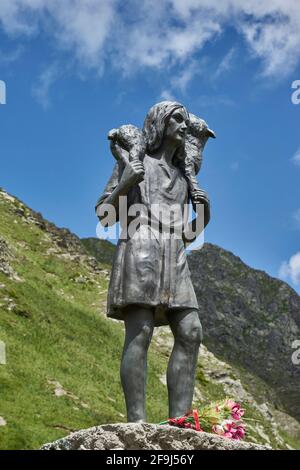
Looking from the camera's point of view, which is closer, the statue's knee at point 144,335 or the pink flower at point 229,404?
the pink flower at point 229,404

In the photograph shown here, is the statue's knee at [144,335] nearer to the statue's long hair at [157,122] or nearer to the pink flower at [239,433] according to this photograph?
the pink flower at [239,433]

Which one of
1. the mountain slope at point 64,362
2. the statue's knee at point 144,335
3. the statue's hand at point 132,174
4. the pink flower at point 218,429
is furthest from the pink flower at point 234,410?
the mountain slope at point 64,362

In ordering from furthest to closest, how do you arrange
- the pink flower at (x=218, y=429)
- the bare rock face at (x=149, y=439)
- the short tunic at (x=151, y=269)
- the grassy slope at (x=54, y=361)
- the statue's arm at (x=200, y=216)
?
the grassy slope at (x=54, y=361) → the statue's arm at (x=200, y=216) → the short tunic at (x=151, y=269) → the pink flower at (x=218, y=429) → the bare rock face at (x=149, y=439)

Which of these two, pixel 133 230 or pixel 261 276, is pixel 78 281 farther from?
pixel 261 276

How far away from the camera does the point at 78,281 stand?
44.0 m

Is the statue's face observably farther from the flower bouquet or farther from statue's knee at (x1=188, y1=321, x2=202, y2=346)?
the flower bouquet

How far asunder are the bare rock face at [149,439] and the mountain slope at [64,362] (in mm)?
6789

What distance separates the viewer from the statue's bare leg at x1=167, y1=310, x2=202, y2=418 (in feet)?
23.5

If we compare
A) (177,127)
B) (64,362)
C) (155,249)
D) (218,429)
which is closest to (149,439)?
(218,429)

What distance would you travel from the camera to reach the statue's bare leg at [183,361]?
23.5ft

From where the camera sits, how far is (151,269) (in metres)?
7.38

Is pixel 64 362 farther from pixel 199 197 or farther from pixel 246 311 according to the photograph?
pixel 246 311

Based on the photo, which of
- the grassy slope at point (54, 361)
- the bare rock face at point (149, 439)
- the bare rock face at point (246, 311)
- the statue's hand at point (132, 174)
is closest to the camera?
the bare rock face at point (149, 439)

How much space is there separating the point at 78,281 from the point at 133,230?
3664cm
